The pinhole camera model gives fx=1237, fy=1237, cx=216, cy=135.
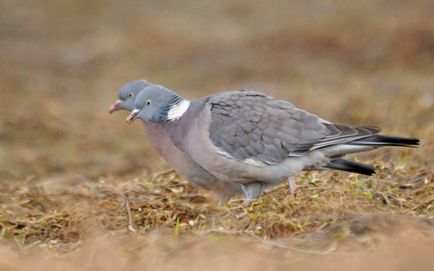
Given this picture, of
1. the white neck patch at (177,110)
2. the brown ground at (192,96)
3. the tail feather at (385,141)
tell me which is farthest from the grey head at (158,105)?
the tail feather at (385,141)

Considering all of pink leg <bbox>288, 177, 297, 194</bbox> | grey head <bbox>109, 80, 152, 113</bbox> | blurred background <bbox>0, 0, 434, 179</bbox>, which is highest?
blurred background <bbox>0, 0, 434, 179</bbox>

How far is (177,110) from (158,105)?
0.16 metres

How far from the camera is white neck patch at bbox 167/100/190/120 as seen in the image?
8312 millimetres

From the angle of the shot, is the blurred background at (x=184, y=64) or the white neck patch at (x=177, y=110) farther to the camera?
the blurred background at (x=184, y=64)

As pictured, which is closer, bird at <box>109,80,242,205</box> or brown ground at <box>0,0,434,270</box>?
brown ground at <box>0,0,434,270</box>

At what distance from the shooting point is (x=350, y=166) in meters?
8.20

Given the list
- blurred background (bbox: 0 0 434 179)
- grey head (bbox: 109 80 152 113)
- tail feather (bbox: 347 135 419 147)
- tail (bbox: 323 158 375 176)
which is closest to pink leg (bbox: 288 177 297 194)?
tail (bbox: 323 158 375 176)

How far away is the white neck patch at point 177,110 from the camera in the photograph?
831 cm

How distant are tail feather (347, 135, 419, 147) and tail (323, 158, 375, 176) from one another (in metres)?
0.14

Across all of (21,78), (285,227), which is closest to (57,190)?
(285,227)

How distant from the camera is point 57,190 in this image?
31.1 ft

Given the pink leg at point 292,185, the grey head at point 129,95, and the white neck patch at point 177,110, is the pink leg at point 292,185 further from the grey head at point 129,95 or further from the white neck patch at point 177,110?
the grey head at point 129,95

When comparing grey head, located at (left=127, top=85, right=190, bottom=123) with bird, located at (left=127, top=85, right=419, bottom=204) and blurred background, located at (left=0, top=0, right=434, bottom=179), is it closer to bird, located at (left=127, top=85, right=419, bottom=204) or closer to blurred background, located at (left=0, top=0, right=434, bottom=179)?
bird, located at (left=127, top=85, right=419, bottom=204)

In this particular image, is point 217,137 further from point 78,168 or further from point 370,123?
point 370,123
